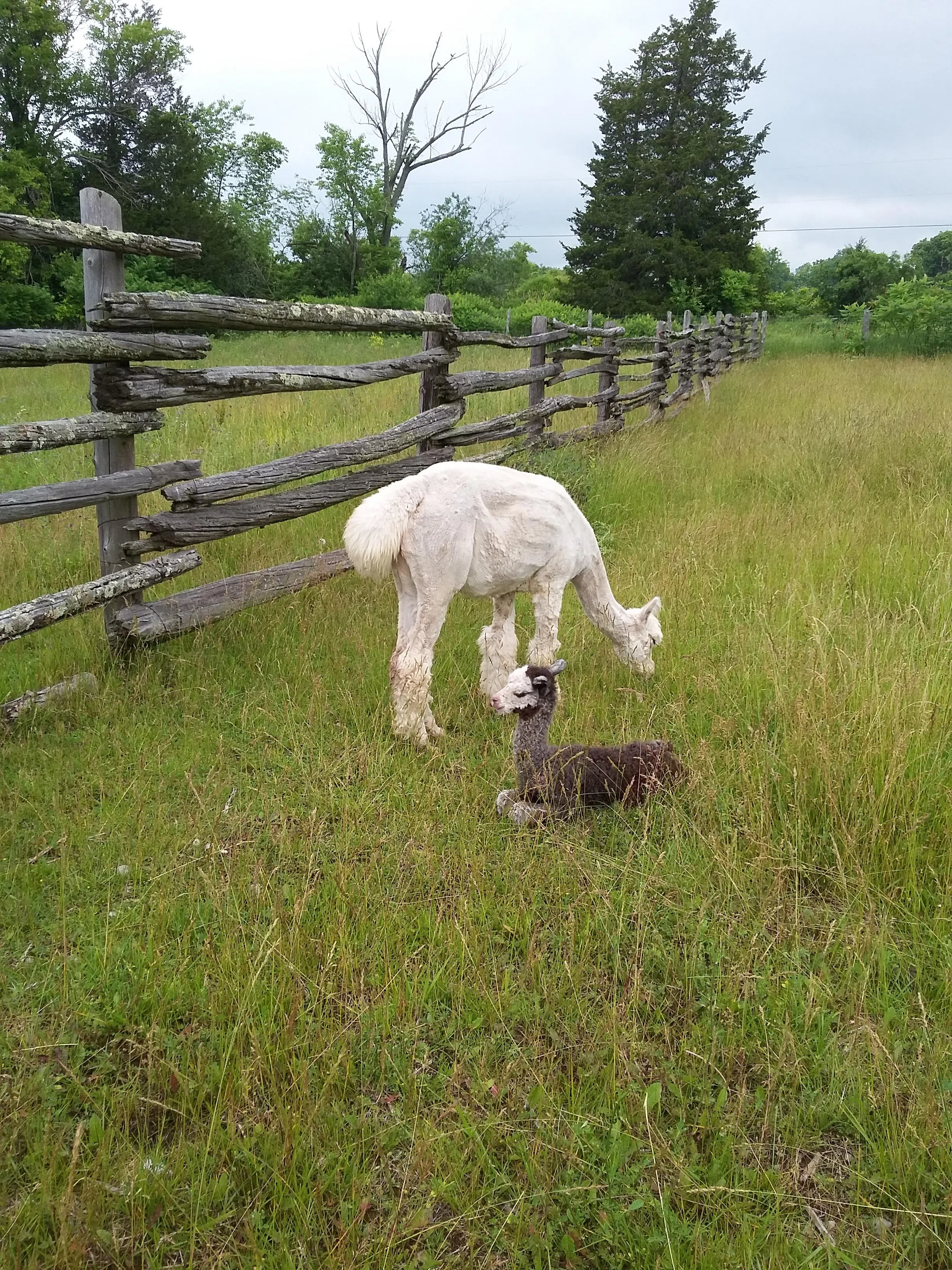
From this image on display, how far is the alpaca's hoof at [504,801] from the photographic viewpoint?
124 inches

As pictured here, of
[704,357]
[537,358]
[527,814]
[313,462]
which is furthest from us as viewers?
[704,357]

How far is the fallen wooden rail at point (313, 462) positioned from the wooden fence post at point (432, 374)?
0.27ft

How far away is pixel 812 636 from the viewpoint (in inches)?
147

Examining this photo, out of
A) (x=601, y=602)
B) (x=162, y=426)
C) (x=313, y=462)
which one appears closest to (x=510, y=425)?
(x=313, y=462)

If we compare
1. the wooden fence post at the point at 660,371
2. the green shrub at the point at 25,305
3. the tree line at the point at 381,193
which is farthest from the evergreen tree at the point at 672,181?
the green shrub at the point at 25,305

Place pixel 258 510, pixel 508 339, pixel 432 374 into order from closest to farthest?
pixel 258 510, pixel 432 374, pixel 508 339

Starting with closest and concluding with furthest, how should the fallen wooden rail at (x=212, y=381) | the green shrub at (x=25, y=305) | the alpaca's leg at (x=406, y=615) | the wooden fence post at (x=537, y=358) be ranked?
the alpaca's leg at (x=406, y=615) → the fallen wooden rail at (x=212, y=381) → the wooden fence post at (x=537, y=358) → the green shrub at (x=25, y=305)

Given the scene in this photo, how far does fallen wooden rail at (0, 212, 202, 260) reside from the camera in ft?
10.8

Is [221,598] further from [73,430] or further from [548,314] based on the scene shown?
[548,314]

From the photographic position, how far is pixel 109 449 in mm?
4203

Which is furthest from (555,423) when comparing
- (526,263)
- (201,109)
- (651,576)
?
(526,263)

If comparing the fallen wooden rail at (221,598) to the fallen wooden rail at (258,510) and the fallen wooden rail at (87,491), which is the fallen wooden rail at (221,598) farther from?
the fallen wooden rail at (87,491)

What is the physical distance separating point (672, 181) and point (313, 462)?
1112 inches

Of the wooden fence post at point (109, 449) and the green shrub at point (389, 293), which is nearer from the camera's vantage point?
the wooden fence post at point (109, 449)
